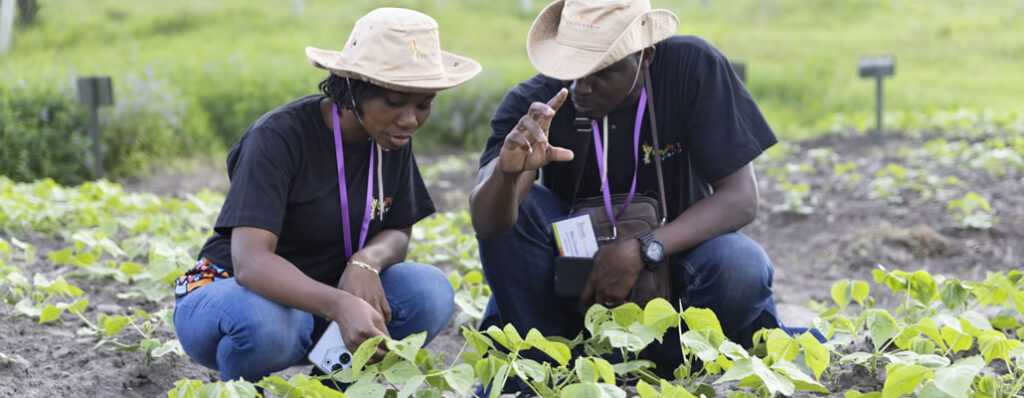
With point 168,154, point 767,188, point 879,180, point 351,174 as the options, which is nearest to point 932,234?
point 879,180

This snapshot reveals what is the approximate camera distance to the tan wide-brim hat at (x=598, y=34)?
2.27 meters

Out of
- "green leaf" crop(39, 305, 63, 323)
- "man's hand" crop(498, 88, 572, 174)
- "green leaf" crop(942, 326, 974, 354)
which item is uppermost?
"man's hand" crop(498, 88, 572, 174)

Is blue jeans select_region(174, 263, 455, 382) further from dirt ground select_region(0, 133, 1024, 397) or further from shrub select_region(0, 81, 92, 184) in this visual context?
shrub select_region(0, 81, 92, 184)

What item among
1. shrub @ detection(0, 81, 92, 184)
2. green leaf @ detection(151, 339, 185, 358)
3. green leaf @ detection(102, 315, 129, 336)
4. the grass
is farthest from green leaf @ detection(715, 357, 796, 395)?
the grass

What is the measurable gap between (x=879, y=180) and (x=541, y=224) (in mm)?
3596

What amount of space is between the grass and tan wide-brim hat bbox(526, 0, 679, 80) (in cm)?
590

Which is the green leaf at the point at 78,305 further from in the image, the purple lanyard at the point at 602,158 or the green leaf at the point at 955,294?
Answer: the green leaf at the point at 955,294

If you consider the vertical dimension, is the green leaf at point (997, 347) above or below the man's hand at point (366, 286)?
below

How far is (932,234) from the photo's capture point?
172 inches

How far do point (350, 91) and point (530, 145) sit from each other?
1.37ft

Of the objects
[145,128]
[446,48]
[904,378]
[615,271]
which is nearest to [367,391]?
[615,271]

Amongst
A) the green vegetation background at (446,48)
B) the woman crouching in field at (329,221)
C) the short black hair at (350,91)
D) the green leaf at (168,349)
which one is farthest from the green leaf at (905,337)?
the green vegetation background at (446,48)

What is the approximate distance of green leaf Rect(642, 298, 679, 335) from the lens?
198 centimetres

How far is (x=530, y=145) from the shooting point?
2119 mm
